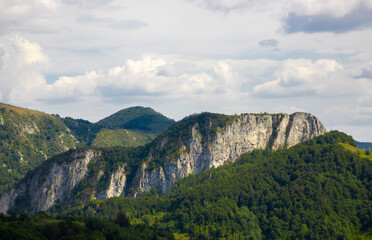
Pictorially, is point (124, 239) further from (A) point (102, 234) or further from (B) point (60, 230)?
(B) point (60, 230)

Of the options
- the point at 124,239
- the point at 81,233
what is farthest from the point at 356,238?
the point at 81,233

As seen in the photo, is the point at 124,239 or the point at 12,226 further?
the point at 124,239

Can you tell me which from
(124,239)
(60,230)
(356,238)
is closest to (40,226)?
(60,230)

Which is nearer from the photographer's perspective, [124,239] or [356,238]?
[356,238]

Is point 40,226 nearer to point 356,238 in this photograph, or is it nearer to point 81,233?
point 81,233

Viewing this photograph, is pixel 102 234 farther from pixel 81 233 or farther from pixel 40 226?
pixel 40 226

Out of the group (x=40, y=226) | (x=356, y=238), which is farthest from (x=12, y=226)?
(x=356, y=238)
